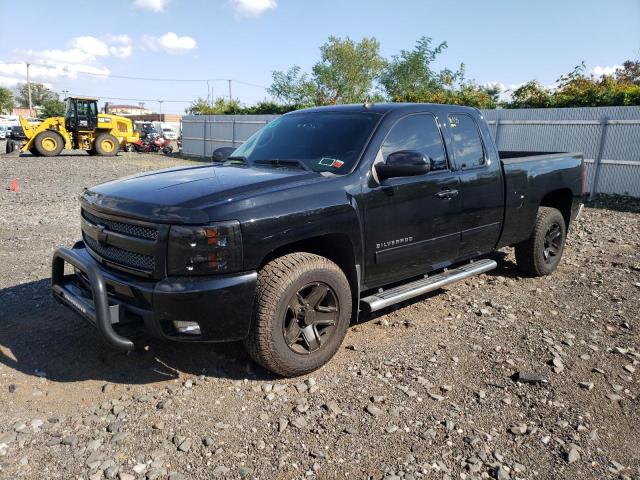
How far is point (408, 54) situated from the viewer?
36.8 meters

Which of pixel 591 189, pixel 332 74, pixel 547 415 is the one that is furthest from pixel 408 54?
pixel 547 415

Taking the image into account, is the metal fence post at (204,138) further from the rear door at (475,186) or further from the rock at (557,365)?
the rock at (557,365)

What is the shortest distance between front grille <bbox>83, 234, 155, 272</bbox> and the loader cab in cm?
2376

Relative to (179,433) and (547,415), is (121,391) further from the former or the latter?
(547,415)

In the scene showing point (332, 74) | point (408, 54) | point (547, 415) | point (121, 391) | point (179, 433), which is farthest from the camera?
point (332, 74)

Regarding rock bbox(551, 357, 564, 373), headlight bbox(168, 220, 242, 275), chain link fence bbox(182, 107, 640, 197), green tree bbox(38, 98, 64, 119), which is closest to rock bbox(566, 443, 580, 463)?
rock bbox(551, 357, 564, 373)

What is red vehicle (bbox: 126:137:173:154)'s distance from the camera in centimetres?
2912

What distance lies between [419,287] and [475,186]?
3.78ft

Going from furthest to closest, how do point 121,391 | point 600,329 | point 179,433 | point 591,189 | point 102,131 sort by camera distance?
1. point 102,131
2. point 591,189
3. point 600,329
4. point 121,391
5. point 179,433

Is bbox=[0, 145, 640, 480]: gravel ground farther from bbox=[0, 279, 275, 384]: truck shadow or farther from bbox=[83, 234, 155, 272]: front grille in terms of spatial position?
bbox=[83, 234, 155, 272]: front grille

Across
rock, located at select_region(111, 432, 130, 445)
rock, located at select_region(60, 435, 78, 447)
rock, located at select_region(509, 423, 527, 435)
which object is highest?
rock, located at select_region(509, 423, 527, 435)

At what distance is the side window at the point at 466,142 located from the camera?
472 cm

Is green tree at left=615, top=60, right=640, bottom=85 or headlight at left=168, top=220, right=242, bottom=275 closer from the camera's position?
headlight at left=168, top=220, right=242, bottom=275

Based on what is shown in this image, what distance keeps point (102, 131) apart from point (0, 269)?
21.8m
